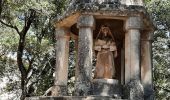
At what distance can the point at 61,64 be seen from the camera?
437 inches

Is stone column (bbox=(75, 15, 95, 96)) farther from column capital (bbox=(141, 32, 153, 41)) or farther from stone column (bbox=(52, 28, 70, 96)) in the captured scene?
column capital (bbox=(141, 32, 153, 41))

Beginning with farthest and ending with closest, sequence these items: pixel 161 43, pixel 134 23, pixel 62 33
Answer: pixel 161 43
pixel 62 33
pixel 134 23

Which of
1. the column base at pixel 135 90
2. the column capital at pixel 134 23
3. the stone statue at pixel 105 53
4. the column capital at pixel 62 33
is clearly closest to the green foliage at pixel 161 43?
the stone statue at pixel 105 53

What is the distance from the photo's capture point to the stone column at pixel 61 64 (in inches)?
427

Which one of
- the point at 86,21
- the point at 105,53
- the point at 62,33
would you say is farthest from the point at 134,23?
the point at 62,33

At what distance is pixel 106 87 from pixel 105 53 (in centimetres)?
136

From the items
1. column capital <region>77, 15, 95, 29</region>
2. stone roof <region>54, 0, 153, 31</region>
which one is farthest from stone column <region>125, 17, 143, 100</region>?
column capital <region>77, 15, 95, 29</region>

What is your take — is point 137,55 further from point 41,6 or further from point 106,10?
point 41,6

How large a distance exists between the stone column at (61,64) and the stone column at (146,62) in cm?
256

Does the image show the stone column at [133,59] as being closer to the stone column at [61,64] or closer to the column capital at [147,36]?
the column capital at [147,36]

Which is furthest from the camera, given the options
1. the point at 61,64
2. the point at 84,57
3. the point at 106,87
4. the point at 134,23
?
the point at 61,64

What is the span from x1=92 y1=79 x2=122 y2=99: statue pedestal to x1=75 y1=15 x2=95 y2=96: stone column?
0.70 m

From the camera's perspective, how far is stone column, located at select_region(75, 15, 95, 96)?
9414 mm

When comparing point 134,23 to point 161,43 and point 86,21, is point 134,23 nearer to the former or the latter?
point 86,21
